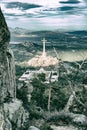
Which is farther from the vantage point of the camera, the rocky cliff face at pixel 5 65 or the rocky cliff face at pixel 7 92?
the rocky cliff face at pixel 5 65

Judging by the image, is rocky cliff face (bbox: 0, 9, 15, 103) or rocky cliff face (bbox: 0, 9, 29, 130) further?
rocky cliff face (bbox: 0, 9, 15, 103)

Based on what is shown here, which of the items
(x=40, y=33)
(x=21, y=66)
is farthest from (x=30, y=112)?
(x=40, y=33)

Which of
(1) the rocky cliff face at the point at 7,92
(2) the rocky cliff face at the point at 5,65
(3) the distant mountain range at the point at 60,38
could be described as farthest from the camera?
(3) the distant mountain range at the point at 60,38

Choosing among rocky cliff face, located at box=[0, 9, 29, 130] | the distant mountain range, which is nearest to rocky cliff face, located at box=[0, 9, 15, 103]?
rocky cliff face, located at box=[0, 9, 29, 130]

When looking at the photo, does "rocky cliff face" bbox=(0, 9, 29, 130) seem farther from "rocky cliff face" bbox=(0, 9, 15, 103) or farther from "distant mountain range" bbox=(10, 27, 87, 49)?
"distant mountain range" bbox=(10, 27, 87, 49)

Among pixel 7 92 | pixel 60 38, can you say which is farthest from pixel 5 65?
pixel 60 38

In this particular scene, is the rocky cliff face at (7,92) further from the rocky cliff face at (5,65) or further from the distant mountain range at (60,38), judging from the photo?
the distant mountain range at (60,38)

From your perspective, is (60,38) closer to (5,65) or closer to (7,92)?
(7,92)

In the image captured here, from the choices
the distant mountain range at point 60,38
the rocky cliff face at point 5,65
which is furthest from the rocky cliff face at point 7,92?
the distant mountain range at point 60,38
